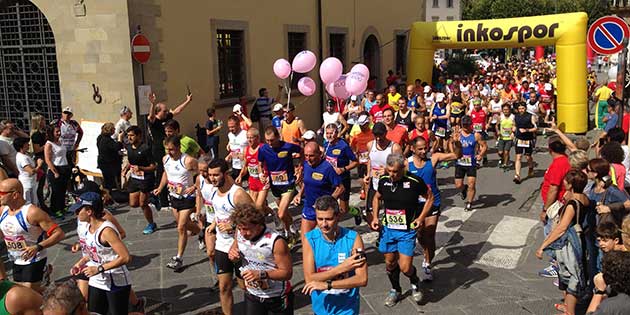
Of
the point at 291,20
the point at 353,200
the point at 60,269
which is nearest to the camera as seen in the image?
the point at 60,269

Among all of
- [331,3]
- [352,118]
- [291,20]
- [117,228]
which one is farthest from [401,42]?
[117,228]

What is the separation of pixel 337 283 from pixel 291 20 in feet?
43.5

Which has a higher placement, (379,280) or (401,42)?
(401,42)

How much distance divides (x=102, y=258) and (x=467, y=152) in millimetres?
6765

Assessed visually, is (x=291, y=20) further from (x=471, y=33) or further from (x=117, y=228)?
(x=117, y=228)

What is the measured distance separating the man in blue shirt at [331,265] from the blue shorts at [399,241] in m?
1.69

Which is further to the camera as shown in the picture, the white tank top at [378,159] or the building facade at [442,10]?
the building facade at [442,10]

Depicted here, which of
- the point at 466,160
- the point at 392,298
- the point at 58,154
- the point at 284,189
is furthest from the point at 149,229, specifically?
the point at 466,160

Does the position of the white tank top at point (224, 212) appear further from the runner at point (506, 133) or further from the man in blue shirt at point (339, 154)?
the runner at point (506, 133)

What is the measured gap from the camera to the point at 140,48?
36.0 feet

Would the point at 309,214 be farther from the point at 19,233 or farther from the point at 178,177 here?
the point at 19,233

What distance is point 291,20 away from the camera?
1616 cm

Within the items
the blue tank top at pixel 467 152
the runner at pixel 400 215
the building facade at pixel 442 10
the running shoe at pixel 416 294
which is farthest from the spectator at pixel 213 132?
the building facade at pixel 442 10

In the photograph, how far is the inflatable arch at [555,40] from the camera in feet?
50.6
